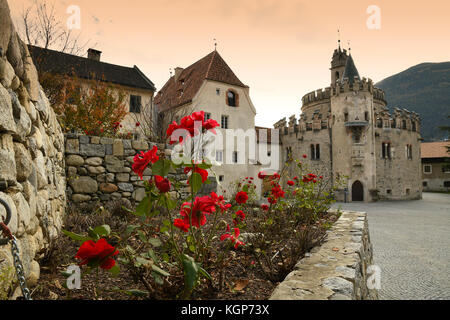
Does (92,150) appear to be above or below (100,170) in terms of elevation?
above

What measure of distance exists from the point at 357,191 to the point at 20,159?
26.2m

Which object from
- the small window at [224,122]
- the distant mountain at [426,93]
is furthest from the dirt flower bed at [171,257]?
the distant mountain at [426,93]

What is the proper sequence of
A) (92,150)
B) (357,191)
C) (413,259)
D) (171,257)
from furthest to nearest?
(357,191) → (413,259) → (92,150) → (171,257)

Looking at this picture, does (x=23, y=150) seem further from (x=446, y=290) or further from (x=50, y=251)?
(x=446, y=290)

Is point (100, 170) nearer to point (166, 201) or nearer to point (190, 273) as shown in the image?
point (166, 201)

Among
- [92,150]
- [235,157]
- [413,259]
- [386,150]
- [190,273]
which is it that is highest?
[386,150]

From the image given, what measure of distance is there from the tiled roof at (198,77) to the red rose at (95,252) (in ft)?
56.7

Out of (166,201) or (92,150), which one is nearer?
(166,201)

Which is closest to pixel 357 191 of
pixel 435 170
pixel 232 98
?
pixel 232 98

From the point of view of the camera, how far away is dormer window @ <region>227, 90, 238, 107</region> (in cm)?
1983

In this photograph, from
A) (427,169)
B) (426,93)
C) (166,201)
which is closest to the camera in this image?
(166,201)

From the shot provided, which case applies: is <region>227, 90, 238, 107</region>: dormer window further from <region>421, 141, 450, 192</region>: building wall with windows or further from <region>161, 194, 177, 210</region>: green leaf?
<region>421, 141, 450, 192</region>: building wall with windows

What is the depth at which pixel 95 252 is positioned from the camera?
1.41m
